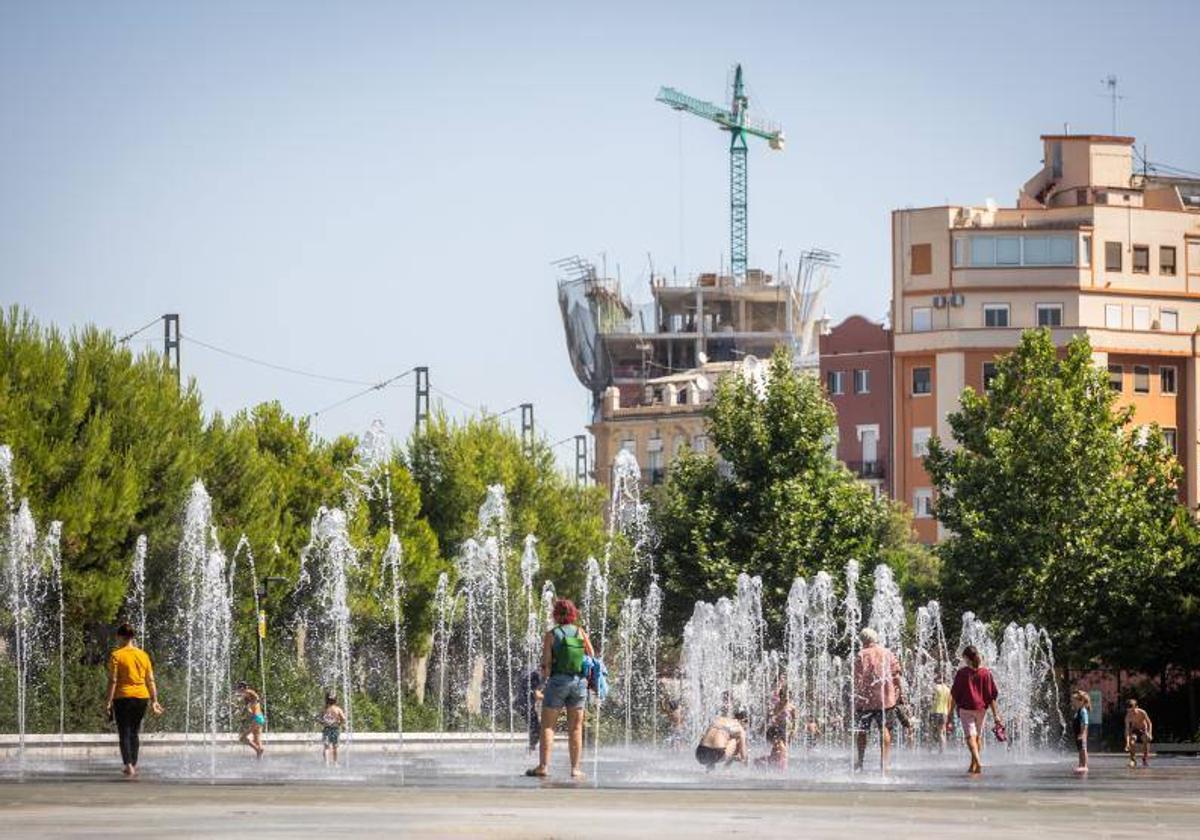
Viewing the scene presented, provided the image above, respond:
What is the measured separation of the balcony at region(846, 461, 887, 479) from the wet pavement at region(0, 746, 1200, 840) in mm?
87086

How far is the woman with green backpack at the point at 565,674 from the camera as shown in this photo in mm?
22469

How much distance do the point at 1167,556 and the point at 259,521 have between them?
2090 centimetres

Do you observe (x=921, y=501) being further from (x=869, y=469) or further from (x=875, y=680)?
(x=875, y=680)

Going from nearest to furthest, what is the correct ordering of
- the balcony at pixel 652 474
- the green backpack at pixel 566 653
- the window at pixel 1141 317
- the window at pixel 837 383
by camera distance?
1. the green backpack at pixel 566 653
2. the window at pixel 1141 317
3. the window at pixel 837 383
4. the balcony at pixel 652 474

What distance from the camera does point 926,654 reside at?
6269 cm

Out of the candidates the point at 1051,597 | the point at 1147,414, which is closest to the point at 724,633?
the point at 1051,597

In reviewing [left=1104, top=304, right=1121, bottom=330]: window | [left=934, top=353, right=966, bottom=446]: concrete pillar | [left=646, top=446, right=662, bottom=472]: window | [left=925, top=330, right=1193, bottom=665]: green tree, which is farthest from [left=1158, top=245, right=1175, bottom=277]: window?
[left=925, top=330, right=1193, bottom=665]: green tree

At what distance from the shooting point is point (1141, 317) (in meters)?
109

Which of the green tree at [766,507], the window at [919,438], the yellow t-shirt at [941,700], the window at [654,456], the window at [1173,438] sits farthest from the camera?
the window at [654,456]

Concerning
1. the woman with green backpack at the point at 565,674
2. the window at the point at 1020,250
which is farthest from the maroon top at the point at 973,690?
the window at the point at 1020,250

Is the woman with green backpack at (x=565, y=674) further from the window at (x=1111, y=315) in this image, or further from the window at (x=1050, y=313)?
the window at (x=1111, y=315)

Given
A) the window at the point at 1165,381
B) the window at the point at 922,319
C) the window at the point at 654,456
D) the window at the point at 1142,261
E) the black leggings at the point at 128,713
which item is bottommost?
the black leggings at the point at 128,713

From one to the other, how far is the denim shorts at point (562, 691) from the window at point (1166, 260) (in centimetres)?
9044

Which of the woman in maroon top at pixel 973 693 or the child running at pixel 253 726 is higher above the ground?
the woman in maroon top at pixel 973 693
